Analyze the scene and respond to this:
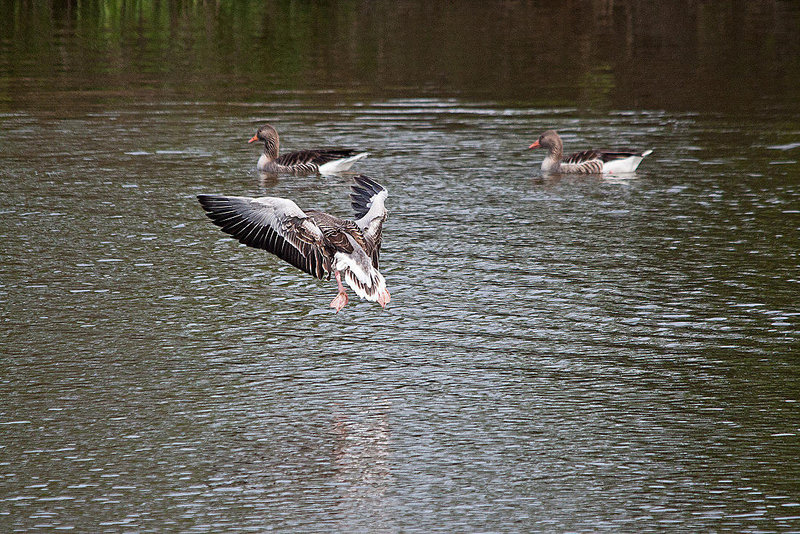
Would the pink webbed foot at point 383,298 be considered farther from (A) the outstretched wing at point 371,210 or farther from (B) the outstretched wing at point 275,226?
(B) the outstretched wing at point 275,226

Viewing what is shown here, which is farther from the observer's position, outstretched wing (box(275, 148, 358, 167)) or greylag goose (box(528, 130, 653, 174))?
outstretched wing (box(275, 148, 358, 167))

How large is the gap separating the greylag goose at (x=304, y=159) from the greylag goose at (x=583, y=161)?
2471 mm

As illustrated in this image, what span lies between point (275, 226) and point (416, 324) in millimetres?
1354

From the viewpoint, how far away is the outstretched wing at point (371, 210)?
9.46 metres

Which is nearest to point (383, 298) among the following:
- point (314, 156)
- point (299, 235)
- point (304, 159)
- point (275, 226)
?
point (299, 235)

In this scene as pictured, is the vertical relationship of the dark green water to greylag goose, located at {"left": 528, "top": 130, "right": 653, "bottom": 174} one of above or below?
below

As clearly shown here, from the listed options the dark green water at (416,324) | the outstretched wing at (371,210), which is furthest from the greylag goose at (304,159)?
the outstretched wing at (371,210)

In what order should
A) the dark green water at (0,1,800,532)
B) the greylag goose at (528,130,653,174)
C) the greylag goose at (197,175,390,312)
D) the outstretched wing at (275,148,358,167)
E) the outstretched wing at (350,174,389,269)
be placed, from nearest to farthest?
the dark green water at (0,1,800,532), the greylag goose at (197,175,390,312), the outstretched wing at (350,174,389,269), the greylag goose at (528,130,653,174), the outstretched wing at (275,148,358,167)

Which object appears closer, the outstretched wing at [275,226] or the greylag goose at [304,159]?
the outstretched wing at [275,226]

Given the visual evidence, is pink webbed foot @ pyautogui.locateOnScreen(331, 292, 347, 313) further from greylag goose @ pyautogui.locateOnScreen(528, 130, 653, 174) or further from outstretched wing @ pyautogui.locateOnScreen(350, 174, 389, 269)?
greylag goose @ pyautogui.locateOnScreen(528, 130, 653, 174)

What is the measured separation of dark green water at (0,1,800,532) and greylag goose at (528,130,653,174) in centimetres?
22

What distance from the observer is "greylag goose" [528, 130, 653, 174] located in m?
15.4

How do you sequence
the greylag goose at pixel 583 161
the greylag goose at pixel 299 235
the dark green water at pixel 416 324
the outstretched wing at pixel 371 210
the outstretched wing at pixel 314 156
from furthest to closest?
the outstretched wing at pixel 314 156, the greylag goose at pixel 583 161, the outstretched wing at pixel 371 210, the greylag goose at pixel 299 235, the dark green water at pixel 416 324

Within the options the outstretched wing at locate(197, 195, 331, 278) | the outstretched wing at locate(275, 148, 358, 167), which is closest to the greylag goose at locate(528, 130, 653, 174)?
the outstretched wing at locate(275, 148, 358, 167)
